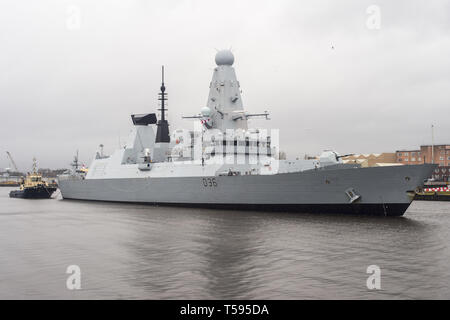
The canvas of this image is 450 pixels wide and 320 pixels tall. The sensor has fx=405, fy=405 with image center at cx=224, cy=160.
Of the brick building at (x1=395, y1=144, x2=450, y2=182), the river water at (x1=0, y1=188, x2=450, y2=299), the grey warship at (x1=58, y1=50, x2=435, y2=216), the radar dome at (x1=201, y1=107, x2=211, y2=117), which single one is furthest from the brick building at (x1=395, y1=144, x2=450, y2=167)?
the river water at (x1=0, y1=188, x2=450, y2=299)

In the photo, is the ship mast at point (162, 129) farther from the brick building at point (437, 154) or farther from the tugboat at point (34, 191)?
the brick building at point (437, 154)

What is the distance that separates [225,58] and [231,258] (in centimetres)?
1827

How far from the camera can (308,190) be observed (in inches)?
758

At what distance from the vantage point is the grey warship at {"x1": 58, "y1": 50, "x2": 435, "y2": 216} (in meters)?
18.0

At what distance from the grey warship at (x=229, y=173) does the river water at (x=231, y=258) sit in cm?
144

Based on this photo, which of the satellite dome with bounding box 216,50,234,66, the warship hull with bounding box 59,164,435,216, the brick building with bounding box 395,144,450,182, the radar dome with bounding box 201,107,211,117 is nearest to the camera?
the warship hull with bounding box 59,164,435,216

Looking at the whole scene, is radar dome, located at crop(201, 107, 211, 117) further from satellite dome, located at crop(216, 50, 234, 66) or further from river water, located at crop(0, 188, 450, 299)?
river water, located at crop(0, 188, 450, 299)

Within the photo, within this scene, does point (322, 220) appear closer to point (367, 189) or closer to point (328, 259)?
point (367, 189)

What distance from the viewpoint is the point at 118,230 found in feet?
53.2

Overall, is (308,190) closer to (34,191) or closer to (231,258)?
(231,258)

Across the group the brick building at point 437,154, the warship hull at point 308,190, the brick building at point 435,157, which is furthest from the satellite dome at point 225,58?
the brick building at point 437,154

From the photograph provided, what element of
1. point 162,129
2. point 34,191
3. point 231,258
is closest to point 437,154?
point 162,129
